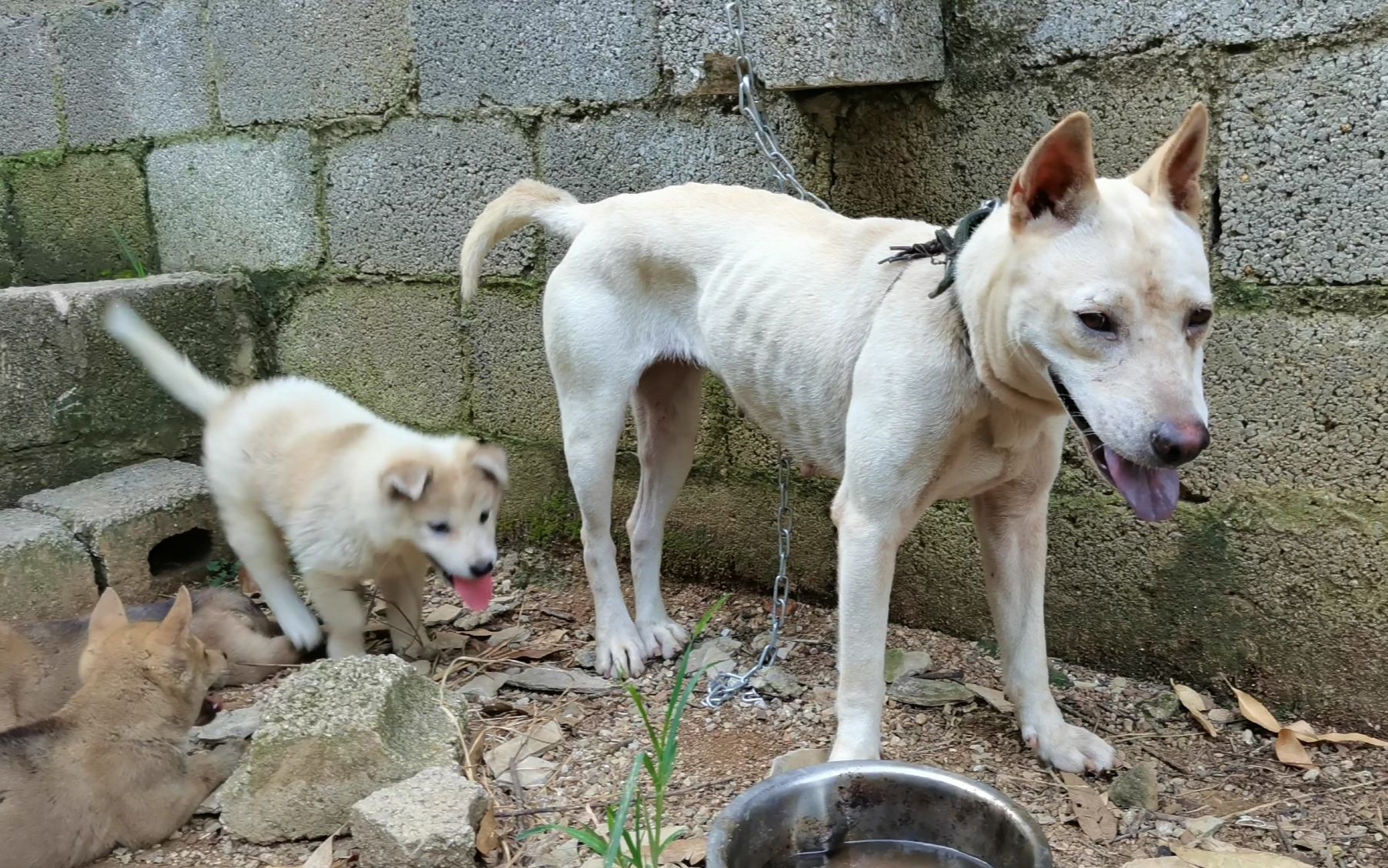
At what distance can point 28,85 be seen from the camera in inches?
224

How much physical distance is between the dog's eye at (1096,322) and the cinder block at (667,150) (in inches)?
64.0

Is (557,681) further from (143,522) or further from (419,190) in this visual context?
(419,190)

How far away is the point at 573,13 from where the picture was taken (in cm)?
406

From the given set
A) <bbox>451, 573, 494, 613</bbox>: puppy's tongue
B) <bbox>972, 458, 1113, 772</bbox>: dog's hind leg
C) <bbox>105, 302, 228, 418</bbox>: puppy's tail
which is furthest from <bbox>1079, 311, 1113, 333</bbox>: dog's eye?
<bbox>105, 302, 228, 418</bbox>: puppy's tail

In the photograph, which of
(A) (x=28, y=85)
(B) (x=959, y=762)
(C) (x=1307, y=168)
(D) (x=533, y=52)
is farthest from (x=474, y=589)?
(A) (x=28, y=85)

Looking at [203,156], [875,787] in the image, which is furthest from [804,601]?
[203,156]

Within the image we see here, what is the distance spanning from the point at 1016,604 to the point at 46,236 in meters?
5.14

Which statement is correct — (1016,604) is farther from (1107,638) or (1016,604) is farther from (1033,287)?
(1033,287)

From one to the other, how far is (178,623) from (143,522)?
4.93 feet

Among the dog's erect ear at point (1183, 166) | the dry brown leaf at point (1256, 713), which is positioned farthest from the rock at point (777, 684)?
the dog's erect ear at point (1183, 166)

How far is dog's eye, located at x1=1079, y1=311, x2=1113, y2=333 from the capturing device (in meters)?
2.19

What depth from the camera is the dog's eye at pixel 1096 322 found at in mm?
2193

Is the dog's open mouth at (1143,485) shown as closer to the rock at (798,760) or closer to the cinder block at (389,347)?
the rock at (798,760)

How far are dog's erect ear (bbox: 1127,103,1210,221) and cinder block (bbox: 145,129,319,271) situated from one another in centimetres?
370
